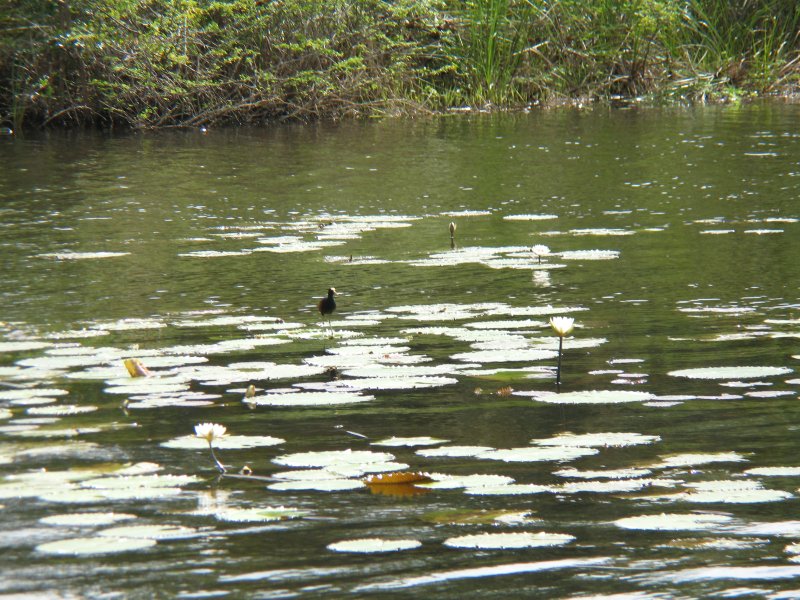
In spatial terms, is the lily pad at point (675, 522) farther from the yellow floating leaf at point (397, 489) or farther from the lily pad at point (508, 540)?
the yellow floating leaf at point (397, 489)

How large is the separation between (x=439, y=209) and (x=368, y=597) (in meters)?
5.15

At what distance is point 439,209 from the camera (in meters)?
6.83

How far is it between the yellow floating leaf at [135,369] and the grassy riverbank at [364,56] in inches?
353

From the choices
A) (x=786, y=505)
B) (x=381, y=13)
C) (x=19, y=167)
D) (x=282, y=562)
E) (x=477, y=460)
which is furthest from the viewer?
(x=381, y=13)

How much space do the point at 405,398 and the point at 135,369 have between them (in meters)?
0.68

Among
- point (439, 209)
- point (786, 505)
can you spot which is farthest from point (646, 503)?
point (439, 209)

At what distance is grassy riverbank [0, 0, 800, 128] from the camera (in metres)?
12.1

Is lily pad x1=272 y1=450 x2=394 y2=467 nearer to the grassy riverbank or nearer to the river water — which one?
the river water

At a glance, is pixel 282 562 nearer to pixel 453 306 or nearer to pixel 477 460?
pixel 477 460

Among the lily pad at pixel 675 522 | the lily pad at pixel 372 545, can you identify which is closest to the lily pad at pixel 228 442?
the lily pad at pixel 372 545

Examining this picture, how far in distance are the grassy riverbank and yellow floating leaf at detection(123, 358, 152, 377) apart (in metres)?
8.98

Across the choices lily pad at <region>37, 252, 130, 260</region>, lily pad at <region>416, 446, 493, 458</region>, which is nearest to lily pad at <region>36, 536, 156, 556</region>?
lily pad at <region>416, 446, 493, 458</region>

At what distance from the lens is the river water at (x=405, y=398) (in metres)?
1.92

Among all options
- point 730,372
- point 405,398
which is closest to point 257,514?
point 405,398
